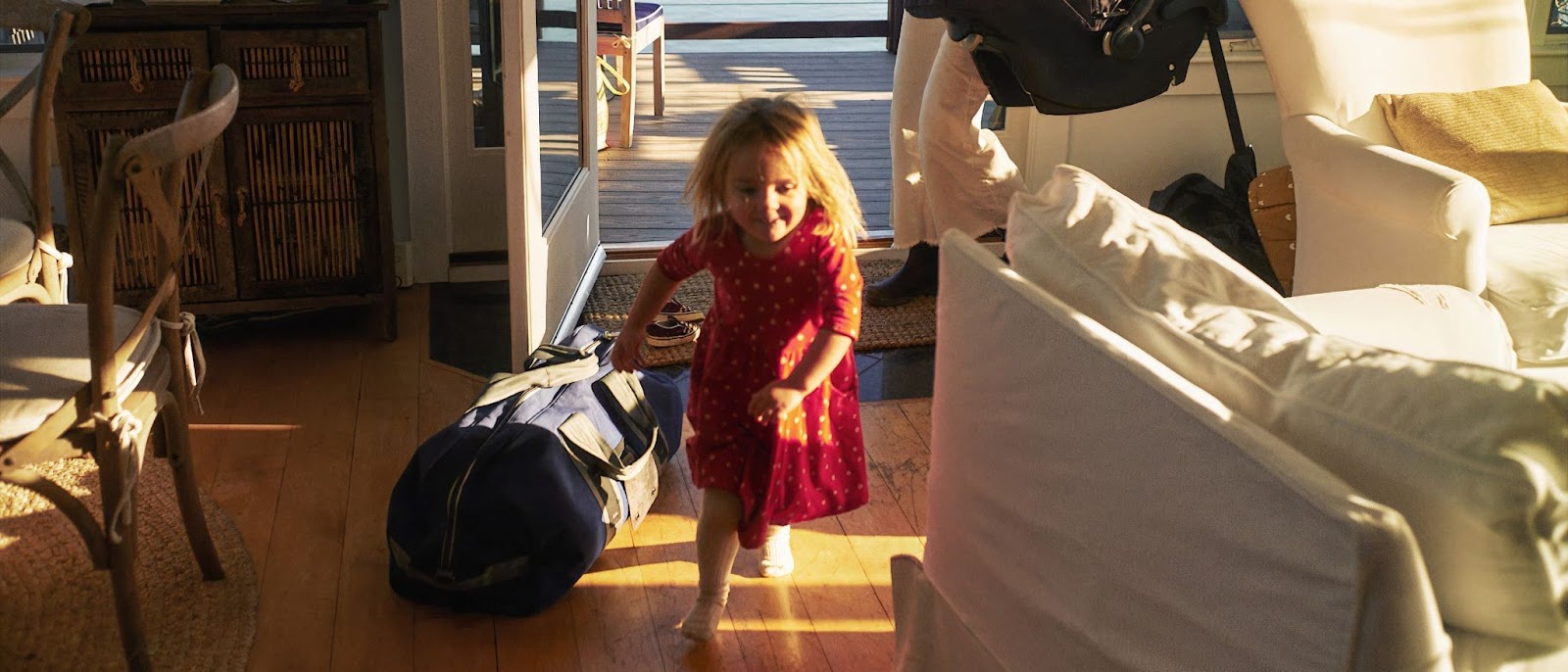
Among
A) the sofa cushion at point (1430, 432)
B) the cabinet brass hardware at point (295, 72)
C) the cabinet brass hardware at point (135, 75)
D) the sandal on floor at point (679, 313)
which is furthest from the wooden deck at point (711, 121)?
the sofa cushion at point (1430, 432)

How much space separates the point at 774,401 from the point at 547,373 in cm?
72

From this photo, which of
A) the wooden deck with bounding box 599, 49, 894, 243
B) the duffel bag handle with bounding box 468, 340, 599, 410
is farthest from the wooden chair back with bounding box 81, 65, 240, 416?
the wooden deck with bounding box 599, 49, 894, 243

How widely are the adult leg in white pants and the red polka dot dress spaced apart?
51.4 inches

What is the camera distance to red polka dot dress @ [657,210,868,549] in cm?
195

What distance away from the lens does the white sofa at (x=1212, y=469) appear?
1.04 metres

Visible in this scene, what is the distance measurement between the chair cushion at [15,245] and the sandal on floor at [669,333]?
1.36 m

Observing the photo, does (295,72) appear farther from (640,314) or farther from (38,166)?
(640,314)

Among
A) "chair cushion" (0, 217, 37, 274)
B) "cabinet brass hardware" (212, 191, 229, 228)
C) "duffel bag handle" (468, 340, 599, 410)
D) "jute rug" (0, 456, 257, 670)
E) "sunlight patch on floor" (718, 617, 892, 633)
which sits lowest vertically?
"sunlight patch on floor" (718, 617, 892, 633)

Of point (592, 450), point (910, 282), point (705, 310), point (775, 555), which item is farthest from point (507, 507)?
point (910, 282)

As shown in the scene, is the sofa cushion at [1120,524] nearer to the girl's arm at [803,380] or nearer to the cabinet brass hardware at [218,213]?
the girl's arm at [803,380]

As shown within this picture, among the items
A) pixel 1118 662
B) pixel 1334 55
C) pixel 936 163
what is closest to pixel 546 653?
pixel 1118 662

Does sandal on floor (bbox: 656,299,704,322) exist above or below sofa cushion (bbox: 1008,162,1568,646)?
below

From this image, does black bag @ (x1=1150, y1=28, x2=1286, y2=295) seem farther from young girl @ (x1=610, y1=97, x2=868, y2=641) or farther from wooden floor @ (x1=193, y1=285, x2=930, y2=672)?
young girl @ (x1=610, y1=97, x2=868, y2=641)

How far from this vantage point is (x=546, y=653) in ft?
6.89
